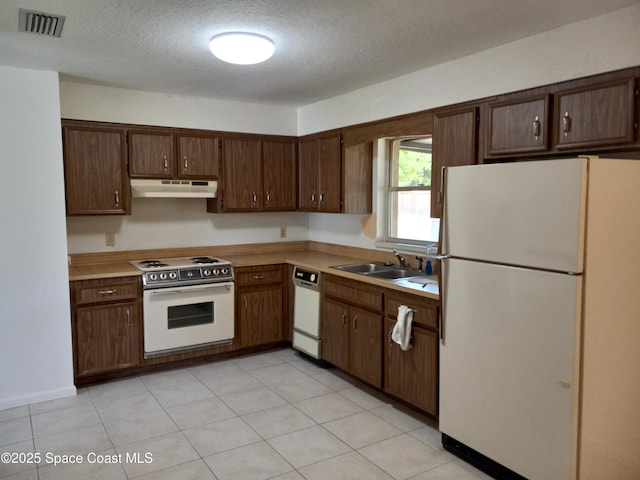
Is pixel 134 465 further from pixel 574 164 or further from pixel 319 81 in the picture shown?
pixel 319 81

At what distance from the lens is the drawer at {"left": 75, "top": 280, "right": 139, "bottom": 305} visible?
3.71 metres

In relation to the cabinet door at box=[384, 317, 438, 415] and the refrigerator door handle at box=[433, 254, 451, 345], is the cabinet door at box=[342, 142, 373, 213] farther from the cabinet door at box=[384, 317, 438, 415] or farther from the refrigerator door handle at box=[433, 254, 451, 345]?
the refrigerator door handle at box=[433, 254, 451, 345]

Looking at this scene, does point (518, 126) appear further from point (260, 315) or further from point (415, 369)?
point (260, 315)

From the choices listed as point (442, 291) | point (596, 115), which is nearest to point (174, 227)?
point (442, 291)

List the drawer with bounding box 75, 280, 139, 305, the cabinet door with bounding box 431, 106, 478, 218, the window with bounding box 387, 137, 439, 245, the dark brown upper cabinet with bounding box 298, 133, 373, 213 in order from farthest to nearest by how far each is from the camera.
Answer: the dark brown upper cabinet with bounding box 298, 133, 373, 213
the window with bounding box 387, 137, 439, 245
the drawer with bounding box 75, 280, 139, 305
the cabinet door with bounding box 431, 106, 478, 218

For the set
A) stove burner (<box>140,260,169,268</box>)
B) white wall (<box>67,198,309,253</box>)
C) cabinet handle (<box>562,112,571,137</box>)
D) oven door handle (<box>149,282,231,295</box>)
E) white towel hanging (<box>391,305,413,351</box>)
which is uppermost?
cabinet handle (<box>562,112,571,137</box>)

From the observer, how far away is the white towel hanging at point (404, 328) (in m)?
3.13

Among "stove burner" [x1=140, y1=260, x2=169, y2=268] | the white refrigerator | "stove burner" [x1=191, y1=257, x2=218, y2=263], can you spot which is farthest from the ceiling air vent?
the white refrigerator

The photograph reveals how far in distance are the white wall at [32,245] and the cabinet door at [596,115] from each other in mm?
3390

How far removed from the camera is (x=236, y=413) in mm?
3338

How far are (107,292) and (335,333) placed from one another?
73.1 inches

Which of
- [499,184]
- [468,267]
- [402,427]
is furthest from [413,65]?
[402,427]

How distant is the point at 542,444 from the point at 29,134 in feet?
12.4

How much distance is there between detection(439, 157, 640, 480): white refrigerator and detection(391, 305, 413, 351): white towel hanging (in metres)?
0.56
